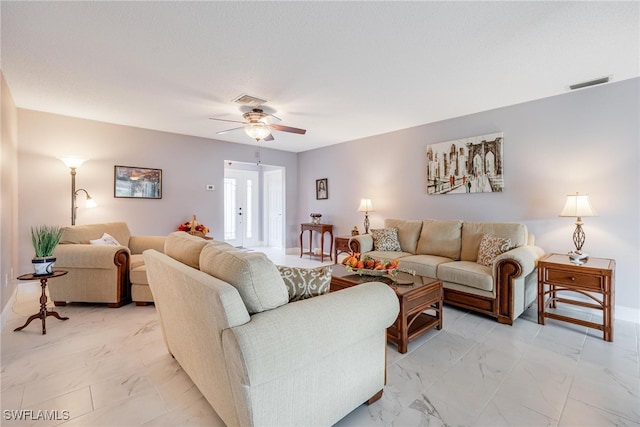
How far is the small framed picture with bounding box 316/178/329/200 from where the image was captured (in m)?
6.26

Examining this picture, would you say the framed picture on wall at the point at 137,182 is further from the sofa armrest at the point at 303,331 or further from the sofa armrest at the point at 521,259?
the sofa armrest at the point at 521,259

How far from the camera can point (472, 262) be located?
3.49 m

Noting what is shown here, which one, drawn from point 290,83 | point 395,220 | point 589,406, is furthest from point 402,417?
point 395,220

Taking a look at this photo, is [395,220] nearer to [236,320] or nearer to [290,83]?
[290,83]

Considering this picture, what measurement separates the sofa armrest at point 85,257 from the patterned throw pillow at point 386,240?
10.7 feet

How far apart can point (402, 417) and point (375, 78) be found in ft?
9.03

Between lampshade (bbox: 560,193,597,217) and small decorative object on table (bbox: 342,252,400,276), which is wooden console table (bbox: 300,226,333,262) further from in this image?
lampshade (bbox: 560,193,597,217)

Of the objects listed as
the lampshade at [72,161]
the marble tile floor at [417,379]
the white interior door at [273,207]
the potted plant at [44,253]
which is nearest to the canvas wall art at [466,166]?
the marble tile floor at [417,379]

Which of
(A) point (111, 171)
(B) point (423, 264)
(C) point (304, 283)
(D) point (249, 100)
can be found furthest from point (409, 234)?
(A) point (111, 171)

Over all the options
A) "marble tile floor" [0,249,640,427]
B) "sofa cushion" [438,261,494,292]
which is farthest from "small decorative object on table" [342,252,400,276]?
"sofa cushion" [438,261,494,292]

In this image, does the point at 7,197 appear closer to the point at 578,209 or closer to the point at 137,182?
the point at 137,182

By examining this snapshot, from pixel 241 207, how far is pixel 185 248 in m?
5.94

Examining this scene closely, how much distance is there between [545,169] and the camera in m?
3.50

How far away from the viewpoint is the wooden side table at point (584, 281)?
2.55 m
